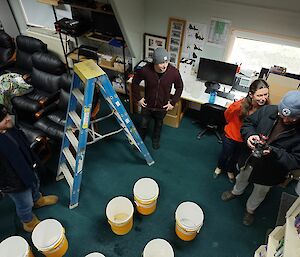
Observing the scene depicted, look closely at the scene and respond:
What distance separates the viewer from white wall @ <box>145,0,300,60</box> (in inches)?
111

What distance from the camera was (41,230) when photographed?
7.80 ft

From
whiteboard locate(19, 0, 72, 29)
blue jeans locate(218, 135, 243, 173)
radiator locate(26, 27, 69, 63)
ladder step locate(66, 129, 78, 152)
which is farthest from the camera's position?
radiator locate(26, 27, 69, 63)

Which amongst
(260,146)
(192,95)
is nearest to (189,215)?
(260,146)

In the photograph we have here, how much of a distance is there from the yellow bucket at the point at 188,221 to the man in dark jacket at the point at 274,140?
63 centimetres

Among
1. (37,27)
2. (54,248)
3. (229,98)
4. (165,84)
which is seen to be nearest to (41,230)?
(54,248)

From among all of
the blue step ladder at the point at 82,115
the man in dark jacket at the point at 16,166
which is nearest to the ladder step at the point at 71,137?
the blue step ladder at the point at 82,115

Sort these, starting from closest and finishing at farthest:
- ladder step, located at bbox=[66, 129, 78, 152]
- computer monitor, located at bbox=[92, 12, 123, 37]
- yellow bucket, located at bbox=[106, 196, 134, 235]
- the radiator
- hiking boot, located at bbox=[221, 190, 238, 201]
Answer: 1. yellow bucket, located at bbox=[106, 196, 134, 235]
2. ladder step, located at bbox=[66, 129, 78, 152]
3. hiking boot, located at bbox=[221, 190, 238, 201]
4. computer monitor, located at bbox=[92, 12, 123, 37]
5. the radiator

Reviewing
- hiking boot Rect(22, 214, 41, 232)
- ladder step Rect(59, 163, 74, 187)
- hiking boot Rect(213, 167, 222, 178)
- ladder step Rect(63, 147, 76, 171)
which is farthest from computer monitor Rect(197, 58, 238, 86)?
hiking boot Rect(22, 214, 41, 232)

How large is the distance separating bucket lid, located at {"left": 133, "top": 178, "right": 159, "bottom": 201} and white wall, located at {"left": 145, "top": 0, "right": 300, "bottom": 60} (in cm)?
196

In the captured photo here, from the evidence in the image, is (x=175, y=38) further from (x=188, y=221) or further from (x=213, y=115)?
(x=188, y=221)

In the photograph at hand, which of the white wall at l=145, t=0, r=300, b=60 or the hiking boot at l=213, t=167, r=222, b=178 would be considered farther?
the hiking boot at l=213, t=167, r=222, b=178

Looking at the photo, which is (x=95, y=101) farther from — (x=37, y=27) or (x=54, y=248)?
(x=37, y=27)

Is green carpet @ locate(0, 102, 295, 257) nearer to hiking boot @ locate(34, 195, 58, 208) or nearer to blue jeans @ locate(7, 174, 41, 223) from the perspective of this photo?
hiking boot @ locate(34, 195, 58, 208)

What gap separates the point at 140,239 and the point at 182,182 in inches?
33.7
